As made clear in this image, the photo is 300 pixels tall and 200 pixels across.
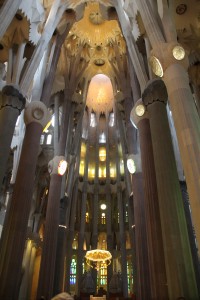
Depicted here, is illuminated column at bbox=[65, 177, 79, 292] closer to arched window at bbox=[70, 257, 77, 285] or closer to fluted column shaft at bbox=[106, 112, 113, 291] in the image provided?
arched window at bbox=[70, 257, 77, 285]

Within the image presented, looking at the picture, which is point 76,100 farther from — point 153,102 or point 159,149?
point 159,149

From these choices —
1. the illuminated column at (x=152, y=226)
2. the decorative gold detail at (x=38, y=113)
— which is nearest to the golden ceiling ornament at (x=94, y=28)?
the decorative gold detail at (x=38, y=113)

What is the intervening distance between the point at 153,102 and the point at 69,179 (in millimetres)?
11300

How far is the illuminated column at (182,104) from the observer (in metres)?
5.77

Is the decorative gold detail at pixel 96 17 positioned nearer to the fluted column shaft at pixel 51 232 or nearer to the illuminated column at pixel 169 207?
the fluted column shaft at pixel 51 232

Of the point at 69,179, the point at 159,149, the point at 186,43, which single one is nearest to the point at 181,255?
the point at 159,149

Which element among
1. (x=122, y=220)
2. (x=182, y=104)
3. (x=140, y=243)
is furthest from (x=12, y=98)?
(x=122, y=220)

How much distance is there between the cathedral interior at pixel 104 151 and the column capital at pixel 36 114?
0.05m

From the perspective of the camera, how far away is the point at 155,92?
30.9ft

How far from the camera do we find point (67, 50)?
67.8 feet

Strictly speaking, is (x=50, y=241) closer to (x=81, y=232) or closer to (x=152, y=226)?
(x=152, y=226)

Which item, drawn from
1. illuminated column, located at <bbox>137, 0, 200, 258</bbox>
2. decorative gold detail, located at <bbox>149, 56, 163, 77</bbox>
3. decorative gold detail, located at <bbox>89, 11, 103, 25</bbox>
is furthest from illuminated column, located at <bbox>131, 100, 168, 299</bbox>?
decorative gold detail, located at <bbox>89, 11, 103, 25</bbox>

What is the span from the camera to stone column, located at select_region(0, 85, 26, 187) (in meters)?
9.20

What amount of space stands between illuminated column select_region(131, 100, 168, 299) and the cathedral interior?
1.4 inches
